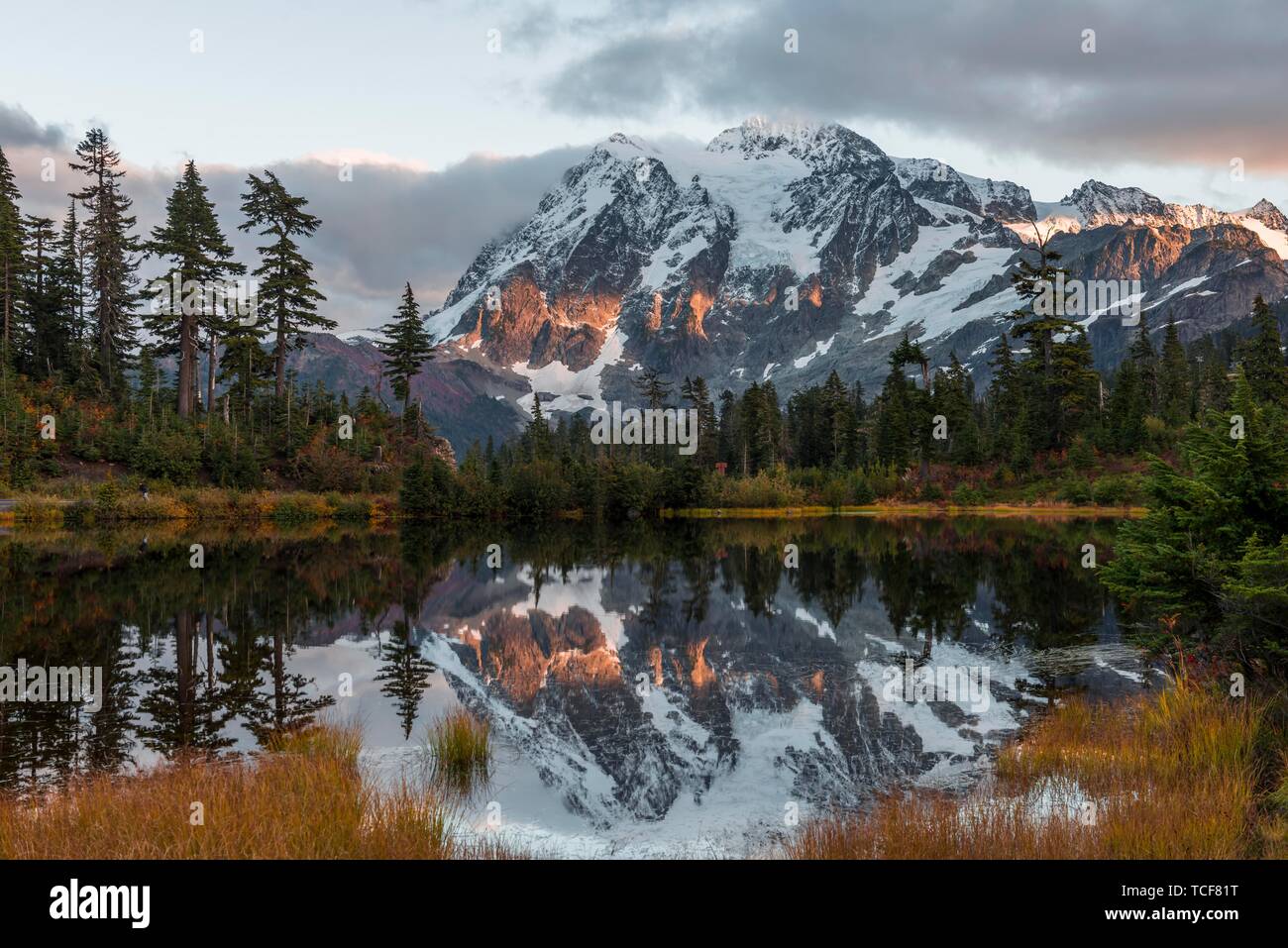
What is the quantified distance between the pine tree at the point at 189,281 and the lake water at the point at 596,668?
31192 millimetres

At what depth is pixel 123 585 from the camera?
79.4 feet

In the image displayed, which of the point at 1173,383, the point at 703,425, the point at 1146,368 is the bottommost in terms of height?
the point at 703,425

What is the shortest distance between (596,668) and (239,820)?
403 inches

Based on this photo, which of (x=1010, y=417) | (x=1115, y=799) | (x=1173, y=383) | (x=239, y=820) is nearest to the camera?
(x=239, y=820)

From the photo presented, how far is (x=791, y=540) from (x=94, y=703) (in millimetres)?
37925

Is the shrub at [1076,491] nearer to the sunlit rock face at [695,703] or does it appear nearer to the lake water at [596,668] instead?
the lake water at [596,668]

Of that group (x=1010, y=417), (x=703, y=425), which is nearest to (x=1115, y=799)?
(x=1010, y=417)

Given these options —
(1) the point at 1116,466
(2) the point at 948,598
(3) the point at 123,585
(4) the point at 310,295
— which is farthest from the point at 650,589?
(1) the point at 1116,466

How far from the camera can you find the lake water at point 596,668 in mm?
9672

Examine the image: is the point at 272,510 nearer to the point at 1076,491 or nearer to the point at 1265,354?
the point at 1076,491

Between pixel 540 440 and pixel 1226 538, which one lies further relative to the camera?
pixel 540 440

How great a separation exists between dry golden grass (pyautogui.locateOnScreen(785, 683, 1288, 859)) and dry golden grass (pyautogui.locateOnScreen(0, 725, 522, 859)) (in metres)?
3.35

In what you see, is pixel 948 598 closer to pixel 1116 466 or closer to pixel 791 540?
pixel 791 540

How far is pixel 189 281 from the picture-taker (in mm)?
59094
